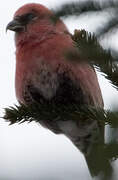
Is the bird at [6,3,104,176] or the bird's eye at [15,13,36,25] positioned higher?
the bird's eye at [15,13,36,25]

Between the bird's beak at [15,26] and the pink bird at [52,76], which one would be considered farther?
the bird's beak at [15,26]

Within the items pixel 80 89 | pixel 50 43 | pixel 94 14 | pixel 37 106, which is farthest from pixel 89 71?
pixel 94 14

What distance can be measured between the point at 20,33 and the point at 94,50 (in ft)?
8.91

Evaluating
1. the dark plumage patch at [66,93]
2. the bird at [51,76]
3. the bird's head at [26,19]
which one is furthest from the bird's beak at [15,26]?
the dark plumage patch at [66,93]

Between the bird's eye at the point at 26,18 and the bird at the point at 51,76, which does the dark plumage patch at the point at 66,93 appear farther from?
the bird's eye at the point at 26,18

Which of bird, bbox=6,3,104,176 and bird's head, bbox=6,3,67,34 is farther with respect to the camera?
bird's head, bbox=6,3,67,34

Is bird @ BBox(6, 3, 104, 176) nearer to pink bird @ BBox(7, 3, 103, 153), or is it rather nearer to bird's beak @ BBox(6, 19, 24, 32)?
pink bird @ BBox(7, 3, 103, 153)

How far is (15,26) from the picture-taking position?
3428mm

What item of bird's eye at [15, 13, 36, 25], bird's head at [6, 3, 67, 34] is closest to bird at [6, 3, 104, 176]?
bird's head at [6, 3, 67, 34]

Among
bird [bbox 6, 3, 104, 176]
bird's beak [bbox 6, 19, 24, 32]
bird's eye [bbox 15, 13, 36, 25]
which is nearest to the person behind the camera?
bird [bbox 6, 3, 104, 176]

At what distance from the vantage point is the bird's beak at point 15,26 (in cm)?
339

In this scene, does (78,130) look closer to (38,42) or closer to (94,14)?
(38,42)

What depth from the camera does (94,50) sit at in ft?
2.42

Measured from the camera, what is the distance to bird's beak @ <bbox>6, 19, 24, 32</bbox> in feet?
11.1
